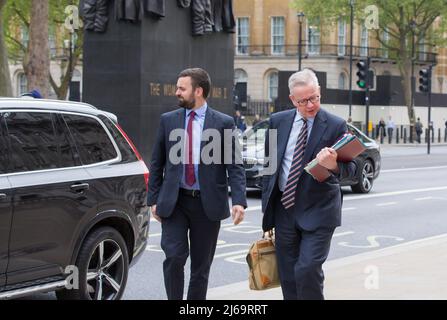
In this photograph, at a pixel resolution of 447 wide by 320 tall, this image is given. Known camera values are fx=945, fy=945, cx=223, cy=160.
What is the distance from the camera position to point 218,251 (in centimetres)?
1176

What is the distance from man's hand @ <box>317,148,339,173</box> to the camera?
6.09 meters

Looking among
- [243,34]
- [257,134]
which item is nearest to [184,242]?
[257,134]

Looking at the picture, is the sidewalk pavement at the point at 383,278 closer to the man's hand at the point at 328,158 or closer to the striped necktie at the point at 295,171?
the striped necktie at the point at 295,171

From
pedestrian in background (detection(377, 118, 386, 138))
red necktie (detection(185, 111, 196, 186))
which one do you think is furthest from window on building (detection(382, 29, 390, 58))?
red necktie (detection(185, 111, 196, 186))

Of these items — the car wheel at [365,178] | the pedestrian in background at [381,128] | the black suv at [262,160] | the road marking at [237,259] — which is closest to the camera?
the road marking at [237,259]

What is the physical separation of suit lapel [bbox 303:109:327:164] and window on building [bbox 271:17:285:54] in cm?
7096

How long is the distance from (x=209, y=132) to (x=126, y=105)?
683 inches

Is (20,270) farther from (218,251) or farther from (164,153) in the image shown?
(218,251)

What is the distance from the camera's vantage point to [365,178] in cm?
1991

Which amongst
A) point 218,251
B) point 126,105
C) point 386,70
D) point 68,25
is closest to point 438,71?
point 386,70

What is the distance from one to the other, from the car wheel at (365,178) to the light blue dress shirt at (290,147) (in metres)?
13.1

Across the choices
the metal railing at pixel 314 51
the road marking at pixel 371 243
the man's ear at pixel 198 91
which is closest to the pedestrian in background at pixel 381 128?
the metal railing at pixel 314 51

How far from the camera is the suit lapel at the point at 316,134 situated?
21.2 ft

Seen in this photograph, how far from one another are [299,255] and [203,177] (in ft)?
3.18
